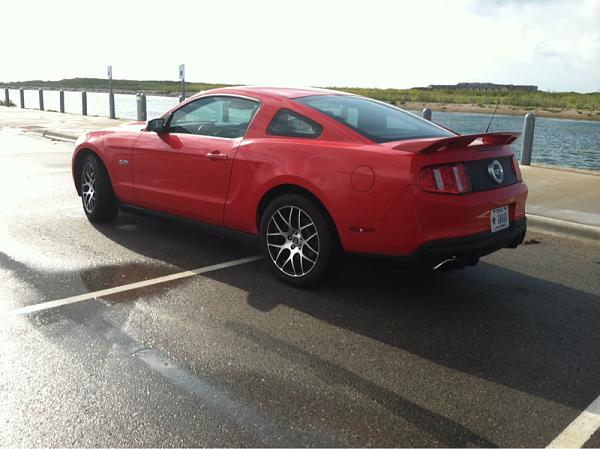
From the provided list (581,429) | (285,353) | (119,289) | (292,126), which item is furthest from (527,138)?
(581,429)

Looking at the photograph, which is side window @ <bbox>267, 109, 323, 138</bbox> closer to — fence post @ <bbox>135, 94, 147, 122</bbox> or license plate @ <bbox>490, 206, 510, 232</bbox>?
license plate @ <bbox>490, 206, 510, 232</bbox>

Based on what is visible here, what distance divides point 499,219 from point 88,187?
4.39 m

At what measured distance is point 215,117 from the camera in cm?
538

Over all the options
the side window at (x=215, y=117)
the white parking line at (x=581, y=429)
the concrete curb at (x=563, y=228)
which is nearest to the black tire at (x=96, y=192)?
the side window at (x=215, y=117)

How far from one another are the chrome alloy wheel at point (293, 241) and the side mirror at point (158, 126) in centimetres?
164

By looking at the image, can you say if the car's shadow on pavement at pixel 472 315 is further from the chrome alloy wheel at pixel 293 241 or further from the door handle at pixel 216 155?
the door handle at pixel 216 155

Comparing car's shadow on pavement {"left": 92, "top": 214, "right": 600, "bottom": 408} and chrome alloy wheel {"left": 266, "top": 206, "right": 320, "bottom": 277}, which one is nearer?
car's shadow on pavement {"left": 92, "top": 214, "right": 600, "bottom": 408}

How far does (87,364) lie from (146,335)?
1.53 ft

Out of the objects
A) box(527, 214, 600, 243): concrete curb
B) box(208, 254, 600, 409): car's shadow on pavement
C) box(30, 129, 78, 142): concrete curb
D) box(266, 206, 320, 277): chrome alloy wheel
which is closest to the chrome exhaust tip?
box(208, 254, 600, 409): car's shadow on pavement

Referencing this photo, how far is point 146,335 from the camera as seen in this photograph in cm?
371

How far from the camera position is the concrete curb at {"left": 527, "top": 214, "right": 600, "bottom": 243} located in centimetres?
646

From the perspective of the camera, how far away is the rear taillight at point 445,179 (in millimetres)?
3930

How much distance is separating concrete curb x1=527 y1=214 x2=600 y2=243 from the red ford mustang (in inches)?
91.8

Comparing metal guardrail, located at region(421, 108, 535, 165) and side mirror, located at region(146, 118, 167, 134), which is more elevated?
side mirror, located at region(146, 118, 167, 134)
